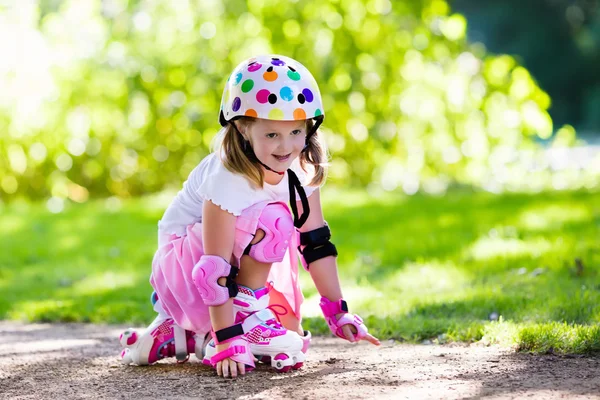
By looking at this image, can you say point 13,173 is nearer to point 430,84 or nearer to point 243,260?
point 430,84

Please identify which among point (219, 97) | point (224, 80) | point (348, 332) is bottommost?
point (348, 332)

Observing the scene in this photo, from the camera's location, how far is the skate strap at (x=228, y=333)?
106 inches

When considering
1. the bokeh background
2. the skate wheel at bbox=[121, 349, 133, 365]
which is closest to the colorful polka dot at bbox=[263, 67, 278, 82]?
the skate wheel at bbox=[121, 349, 133, 365]

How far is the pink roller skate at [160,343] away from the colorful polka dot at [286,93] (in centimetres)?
85

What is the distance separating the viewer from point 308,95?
275cm

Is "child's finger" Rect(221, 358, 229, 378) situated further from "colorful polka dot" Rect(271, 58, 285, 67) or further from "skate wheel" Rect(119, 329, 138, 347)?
"colorful polka dot" Rect(271, 58, 285, 67)

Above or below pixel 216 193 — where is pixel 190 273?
below

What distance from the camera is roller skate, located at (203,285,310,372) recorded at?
8.98 feet

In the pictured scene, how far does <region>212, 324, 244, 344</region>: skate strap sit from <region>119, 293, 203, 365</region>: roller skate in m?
0.25

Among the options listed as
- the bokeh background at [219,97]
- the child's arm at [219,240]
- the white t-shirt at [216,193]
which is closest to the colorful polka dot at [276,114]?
the white t-shirt at [216,193]

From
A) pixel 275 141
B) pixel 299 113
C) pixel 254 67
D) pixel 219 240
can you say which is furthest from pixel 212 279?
pixel 254 67

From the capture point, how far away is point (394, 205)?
21.1 feet

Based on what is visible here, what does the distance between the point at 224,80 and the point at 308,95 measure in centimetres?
519

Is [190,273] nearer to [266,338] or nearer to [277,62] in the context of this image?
[266,338]
